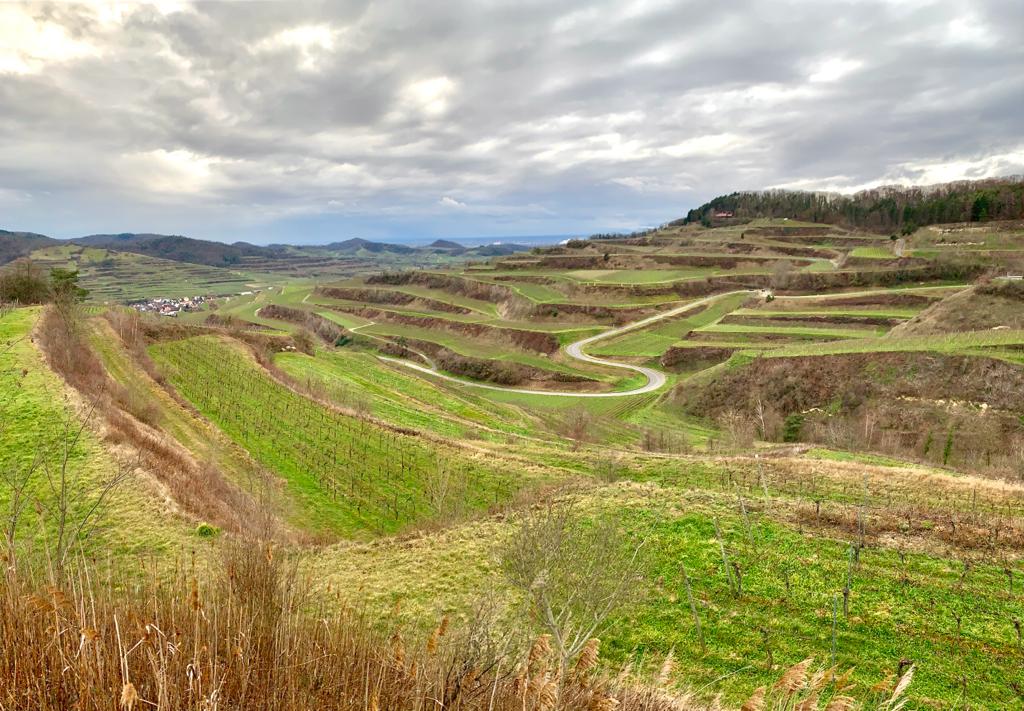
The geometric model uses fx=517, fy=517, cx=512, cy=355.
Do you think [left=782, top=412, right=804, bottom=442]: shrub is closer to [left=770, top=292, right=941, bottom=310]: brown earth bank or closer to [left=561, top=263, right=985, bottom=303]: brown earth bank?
[left=770, top=292, right=941, bottom=310]: brown earth bank

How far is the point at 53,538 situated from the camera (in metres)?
12.4

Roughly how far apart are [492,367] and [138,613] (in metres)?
88.6

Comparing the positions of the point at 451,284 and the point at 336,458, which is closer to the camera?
the point at 336,458

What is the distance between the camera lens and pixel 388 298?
15725 centimetres

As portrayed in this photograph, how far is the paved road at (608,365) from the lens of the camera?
76.4 metres

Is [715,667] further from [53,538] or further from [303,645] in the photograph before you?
[53,538]

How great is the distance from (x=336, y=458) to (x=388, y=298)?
13349 centimetres

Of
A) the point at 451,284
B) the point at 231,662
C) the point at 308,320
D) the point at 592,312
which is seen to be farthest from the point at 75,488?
the point at 451,284

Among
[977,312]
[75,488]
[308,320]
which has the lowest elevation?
[75,488]

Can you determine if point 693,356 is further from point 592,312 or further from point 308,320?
point 308,320

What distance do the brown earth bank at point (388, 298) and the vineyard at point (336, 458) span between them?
316 ft

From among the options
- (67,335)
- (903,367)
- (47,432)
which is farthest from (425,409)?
(903,367)

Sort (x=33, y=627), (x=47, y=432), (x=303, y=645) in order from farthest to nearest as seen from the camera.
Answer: (x=47, y=432) → (x=303, y=645) → (x=33, y=627)

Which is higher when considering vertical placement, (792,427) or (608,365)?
(608,365)
